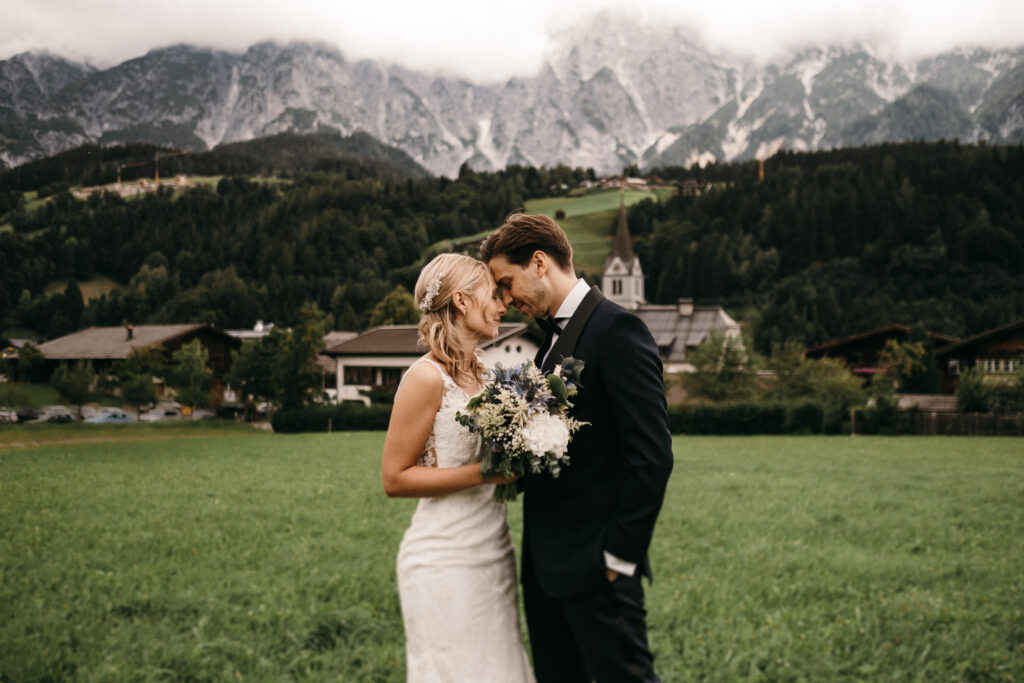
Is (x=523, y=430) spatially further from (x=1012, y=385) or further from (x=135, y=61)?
(x=1012, y=385)

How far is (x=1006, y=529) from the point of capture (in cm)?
1177

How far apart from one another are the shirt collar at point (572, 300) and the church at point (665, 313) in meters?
73.9

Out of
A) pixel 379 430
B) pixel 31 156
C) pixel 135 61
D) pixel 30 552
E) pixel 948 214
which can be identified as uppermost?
pixel 948 214

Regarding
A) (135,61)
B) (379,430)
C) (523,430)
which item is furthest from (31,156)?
(379,430)

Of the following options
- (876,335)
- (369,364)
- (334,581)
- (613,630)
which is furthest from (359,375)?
(876,335)

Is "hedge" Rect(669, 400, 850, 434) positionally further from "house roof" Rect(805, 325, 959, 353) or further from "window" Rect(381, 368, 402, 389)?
"house roof" Rect(805, 325, 959, 353)

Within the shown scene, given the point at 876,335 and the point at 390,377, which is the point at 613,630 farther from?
the point at 876,335

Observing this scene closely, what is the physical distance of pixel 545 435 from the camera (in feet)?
9.98

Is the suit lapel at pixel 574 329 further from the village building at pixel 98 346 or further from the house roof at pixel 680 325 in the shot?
the house roof at pixel 680 325

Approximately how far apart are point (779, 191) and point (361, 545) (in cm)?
12147

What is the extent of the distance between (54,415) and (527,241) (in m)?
4.14

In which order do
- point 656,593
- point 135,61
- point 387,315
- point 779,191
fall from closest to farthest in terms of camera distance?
point 135,61 < point 656,593 < point 387,315 < point 779,191

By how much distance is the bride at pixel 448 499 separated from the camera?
11.2 ft

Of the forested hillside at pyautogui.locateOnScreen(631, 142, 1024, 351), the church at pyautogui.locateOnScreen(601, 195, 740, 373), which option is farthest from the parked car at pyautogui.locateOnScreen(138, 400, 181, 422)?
the forested hillside at pyautogui.locateOnScreen(631, 142, 1024, 351)
